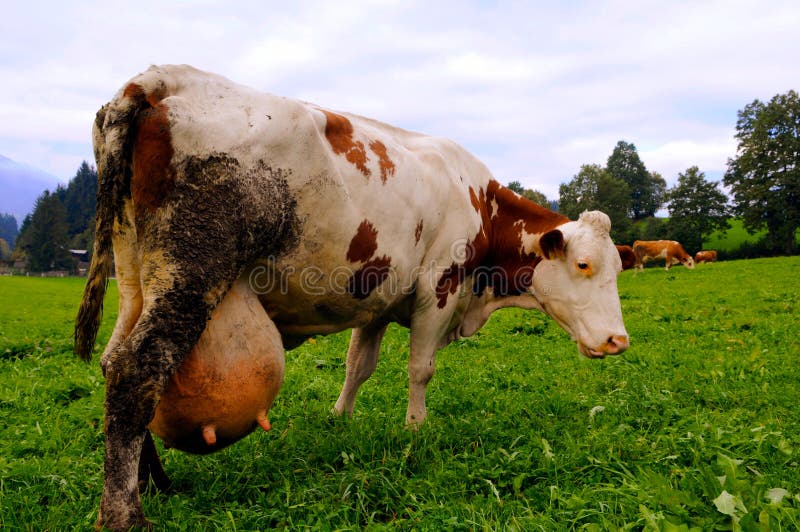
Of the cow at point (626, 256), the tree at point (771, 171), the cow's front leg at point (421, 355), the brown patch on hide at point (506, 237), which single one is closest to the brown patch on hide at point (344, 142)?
the cow's front leg at point (421, 355)

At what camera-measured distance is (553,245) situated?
5.15 metres

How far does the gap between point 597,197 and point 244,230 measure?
6370 cm

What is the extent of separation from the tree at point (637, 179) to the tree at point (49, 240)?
278ft

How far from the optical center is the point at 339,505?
10.6ft

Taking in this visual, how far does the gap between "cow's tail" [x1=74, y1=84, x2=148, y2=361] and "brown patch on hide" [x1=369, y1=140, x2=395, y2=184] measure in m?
1.55

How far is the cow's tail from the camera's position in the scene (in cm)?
289

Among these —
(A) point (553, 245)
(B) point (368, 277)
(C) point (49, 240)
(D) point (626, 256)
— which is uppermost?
(C) point (49, 240)

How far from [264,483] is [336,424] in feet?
3.78

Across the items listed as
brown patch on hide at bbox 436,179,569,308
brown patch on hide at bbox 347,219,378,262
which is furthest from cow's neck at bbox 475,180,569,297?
brown patch on hide at bbox 347,219,378,262

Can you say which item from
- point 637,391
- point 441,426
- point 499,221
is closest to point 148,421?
point 441,426

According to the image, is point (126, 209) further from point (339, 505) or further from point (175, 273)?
point (339, 505)

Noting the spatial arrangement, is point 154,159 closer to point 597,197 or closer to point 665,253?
point 665,253

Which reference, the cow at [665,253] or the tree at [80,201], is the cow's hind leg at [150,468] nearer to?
the cow at [665,253]

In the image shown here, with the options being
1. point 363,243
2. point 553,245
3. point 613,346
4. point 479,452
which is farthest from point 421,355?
point 613,346
